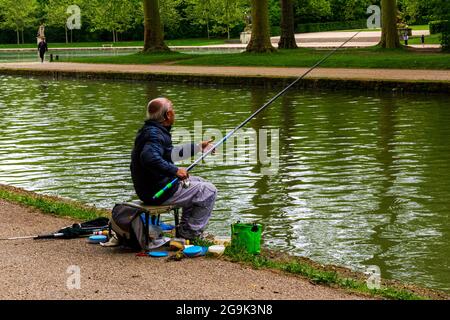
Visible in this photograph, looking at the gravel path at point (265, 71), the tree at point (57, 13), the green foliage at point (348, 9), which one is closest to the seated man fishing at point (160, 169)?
the gravel path at point (265, 71)

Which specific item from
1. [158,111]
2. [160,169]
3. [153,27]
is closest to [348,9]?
[153,27]

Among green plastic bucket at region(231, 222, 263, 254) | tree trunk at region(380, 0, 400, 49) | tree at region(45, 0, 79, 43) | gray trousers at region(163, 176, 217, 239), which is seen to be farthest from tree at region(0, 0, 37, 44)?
green plastic bucket at region(231, 222, 263, 254)

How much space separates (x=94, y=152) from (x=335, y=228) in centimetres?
688

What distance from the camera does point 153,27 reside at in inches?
1615

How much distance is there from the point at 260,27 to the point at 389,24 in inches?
204

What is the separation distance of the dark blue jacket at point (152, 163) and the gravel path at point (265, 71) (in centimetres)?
1574

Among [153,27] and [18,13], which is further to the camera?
[18,13]

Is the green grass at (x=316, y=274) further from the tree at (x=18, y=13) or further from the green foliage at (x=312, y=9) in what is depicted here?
the green foliage at (x=312, y=9)

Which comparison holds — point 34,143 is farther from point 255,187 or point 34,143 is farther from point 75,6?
point 75,6

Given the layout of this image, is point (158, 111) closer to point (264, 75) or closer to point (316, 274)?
point (316, 274)

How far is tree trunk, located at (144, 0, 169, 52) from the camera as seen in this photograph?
40.5 meters
